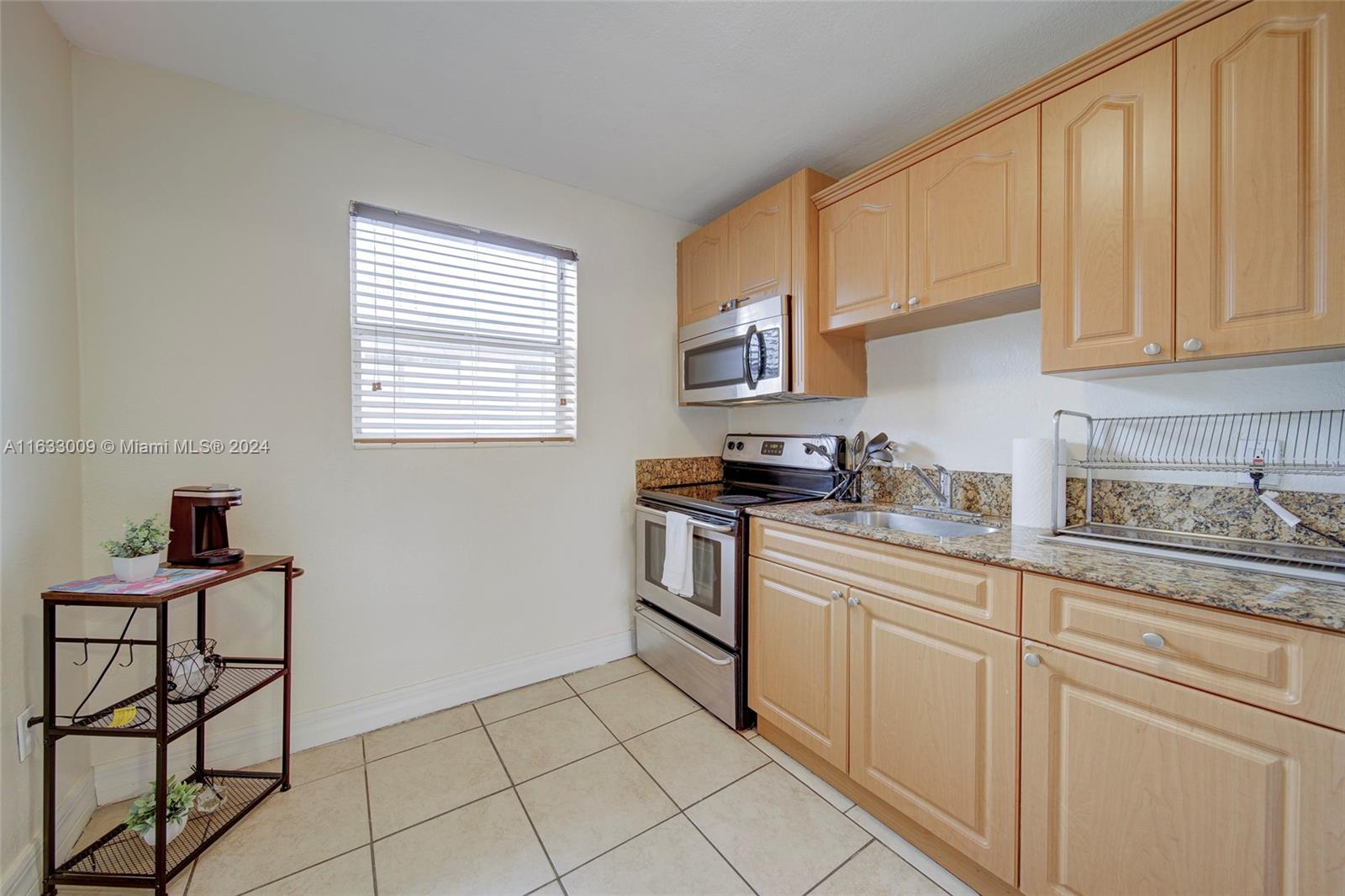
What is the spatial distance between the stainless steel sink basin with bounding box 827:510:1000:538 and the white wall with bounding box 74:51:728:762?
A: 3.90 ft

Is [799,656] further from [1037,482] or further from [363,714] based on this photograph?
[363,714]

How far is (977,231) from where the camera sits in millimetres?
1594

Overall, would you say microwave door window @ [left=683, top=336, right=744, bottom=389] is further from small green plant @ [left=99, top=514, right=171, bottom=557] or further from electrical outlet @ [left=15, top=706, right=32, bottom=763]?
electrical outlet @ [left=15, top=706, right=32, bottom=763]

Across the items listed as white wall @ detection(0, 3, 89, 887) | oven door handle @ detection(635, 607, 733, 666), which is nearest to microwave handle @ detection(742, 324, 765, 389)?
oven door handle @ detection(635, 607, 733, 666)

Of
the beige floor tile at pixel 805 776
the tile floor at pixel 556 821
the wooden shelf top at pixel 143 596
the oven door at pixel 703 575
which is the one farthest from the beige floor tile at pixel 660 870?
the wooden shelf top at pixel 143 596

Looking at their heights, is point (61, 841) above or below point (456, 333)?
below

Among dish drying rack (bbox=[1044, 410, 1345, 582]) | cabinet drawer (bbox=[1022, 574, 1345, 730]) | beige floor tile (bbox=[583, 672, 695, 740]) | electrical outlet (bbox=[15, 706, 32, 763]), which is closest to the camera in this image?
cabinet drawer (bbox=[1022, 574, 1345, 730])

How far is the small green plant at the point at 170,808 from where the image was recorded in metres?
1.36

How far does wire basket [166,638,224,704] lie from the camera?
4.87 feet

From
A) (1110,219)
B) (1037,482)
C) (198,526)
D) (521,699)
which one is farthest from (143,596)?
(1110,219)

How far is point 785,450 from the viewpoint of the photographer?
2619mm

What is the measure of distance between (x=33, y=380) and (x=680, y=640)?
7.56 feet

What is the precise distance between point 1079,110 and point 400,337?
2435 millimetres

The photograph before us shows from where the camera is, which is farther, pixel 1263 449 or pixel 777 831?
pixel 777 831
